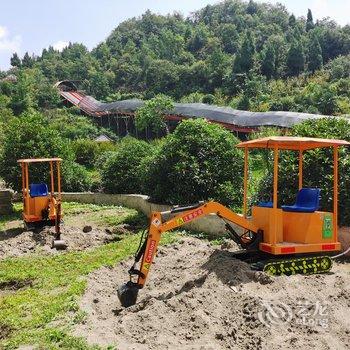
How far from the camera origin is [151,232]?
25.3ft

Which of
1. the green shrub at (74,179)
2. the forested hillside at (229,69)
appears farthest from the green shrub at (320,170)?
the forested hillside at (229,69)

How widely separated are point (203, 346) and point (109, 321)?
1.59 metres

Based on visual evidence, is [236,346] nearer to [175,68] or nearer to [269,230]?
[269,230]

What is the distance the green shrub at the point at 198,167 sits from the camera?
1418 centimetres

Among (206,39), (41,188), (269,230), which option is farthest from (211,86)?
(269,230)

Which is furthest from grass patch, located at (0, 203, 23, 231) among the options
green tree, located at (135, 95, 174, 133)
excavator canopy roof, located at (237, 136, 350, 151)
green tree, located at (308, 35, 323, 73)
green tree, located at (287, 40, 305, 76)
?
green tree, located at (308, 35, 323, 73)

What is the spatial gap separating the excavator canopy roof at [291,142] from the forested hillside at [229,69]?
37509mm

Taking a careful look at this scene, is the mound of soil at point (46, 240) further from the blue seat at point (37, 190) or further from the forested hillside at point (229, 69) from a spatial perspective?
the forested hillside at point (229, 69)

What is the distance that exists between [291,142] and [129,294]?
3.64 metres

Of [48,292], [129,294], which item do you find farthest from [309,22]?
[129,294]

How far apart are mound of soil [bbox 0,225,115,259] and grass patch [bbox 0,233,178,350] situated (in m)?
0.69

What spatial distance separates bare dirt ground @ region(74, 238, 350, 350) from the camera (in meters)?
6.32

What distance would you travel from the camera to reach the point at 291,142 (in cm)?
877

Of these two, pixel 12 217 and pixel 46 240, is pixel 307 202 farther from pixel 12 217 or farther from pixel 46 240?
pixel 12 217
